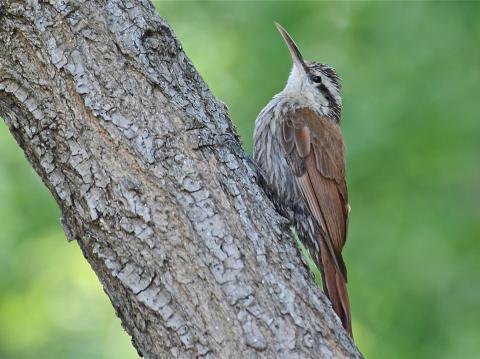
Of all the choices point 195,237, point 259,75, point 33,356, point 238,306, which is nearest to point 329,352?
point 238,306

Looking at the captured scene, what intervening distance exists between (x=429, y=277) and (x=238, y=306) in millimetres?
3438

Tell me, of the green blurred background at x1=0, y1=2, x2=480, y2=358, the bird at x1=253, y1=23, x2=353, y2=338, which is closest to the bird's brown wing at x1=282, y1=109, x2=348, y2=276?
the bird at x1=253, y1=23, x2=353, y2=338

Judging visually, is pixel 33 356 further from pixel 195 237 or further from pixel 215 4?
pixel 195 237

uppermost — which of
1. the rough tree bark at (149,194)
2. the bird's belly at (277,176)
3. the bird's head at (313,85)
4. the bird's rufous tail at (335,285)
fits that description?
the bird's head at (313,85)

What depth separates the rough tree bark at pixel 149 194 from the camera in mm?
2980

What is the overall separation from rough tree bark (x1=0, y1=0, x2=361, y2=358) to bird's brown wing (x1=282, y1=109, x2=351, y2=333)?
3.63 ft

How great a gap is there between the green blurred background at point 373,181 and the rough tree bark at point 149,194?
2.86 meters

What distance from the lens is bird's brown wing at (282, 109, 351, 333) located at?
4395mm

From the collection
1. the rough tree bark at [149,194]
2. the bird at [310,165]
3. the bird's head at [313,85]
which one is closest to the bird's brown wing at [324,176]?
the bird at [310,165]

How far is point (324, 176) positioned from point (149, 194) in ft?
6.02

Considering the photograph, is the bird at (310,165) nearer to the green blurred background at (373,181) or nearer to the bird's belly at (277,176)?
the bird's belly at (277,176)

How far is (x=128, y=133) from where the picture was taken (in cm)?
316

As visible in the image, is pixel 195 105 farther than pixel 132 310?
Yes

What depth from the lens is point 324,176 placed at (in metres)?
4.76
